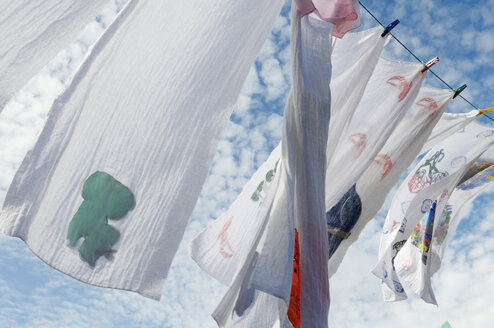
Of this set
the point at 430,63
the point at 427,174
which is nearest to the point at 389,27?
the point at 430,63

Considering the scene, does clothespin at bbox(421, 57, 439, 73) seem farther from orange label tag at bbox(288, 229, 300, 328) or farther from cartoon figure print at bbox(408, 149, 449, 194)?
orange label tag at bbox(288, 229, 300, 328)

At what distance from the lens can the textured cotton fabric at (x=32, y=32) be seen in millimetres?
1609

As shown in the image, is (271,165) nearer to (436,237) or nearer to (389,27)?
(389,27)

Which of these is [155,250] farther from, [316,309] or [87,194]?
[316,309]

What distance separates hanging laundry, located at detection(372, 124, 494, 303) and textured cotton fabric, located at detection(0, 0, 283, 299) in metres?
2.55

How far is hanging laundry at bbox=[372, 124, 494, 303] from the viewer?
12.8 ft

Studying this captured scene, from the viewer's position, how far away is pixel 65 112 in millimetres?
1709

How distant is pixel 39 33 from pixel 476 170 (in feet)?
13.5

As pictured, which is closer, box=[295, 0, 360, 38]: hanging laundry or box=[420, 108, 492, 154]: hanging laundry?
box=[295, 0, 360, 38]: hanging laundry

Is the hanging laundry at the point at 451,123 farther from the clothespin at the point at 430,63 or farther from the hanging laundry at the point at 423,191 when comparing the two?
the clothespin at the point at 430,63

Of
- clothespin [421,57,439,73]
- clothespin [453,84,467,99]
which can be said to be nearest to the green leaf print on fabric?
clothespin [421,57,439,73]

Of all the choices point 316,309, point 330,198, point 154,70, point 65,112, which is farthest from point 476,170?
point 65,112

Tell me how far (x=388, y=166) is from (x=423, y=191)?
2.99 ft

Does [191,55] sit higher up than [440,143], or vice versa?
[440,143]
